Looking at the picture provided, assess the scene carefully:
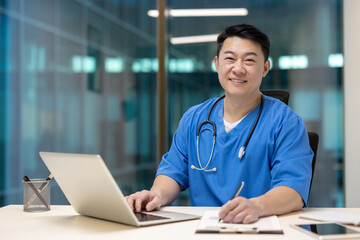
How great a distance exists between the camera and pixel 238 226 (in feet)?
3.48

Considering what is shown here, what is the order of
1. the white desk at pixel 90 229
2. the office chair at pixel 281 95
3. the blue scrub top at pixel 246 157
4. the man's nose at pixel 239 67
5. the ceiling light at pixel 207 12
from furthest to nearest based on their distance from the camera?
the ceiling light at pixel 207 12
the office chair at pixel 281 95
the man's nose at pixel 239 67
the blue scrub top at pixel 246 157
the white desk at pixel 90 229

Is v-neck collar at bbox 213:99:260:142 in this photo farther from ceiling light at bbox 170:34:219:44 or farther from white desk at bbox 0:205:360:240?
ceiling light at bbox 170:34:219:44

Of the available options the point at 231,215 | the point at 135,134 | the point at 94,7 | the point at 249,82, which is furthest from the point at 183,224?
the point at 94,7

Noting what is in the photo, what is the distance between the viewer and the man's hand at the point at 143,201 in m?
Answer: 1.30

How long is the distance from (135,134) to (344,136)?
1.63 meters

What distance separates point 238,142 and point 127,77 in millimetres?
2133

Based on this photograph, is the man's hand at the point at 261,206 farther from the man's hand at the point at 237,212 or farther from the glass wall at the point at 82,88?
the glass wall at the point at 82,88

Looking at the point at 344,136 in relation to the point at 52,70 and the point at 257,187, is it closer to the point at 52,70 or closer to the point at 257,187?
the point at 257,187

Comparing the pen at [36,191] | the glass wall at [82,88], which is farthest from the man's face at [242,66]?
the glass wall at [82,88]

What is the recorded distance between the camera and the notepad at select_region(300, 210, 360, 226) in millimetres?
1111

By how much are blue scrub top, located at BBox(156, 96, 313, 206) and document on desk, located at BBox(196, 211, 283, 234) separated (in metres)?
0.30

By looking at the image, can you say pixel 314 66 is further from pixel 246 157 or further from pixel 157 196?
pixel 157 196

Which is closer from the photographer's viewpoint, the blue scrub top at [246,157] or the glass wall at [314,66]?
the blue scrub top at [246,157]

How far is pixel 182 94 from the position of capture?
3.43m
